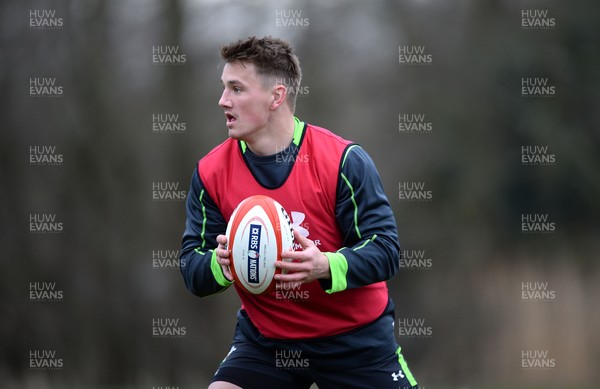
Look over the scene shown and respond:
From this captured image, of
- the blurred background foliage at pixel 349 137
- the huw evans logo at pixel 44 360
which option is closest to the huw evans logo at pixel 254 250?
the blurred background foliage at pixel 349 137

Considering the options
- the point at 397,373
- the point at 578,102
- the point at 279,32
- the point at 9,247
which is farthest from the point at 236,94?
the point at 578,102

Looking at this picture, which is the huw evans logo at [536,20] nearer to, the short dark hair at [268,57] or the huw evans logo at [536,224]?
the huw evans logo at [536,224]

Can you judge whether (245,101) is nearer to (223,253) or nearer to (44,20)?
(223,253)

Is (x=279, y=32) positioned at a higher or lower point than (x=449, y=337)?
higher

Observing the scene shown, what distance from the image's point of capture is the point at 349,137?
903 cm

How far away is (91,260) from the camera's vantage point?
8.69 metres

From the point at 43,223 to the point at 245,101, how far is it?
577 cm

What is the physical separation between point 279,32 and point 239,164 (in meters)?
5.27

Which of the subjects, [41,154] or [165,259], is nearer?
[41,154]

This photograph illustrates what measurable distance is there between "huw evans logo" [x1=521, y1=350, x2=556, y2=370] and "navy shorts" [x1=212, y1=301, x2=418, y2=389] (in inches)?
214

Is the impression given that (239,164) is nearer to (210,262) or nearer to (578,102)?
(210,262)

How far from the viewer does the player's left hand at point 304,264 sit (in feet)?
10.1

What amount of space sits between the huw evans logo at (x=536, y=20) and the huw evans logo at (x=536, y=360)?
3803 millimetres

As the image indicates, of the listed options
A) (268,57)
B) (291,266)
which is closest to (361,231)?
(291,266)
